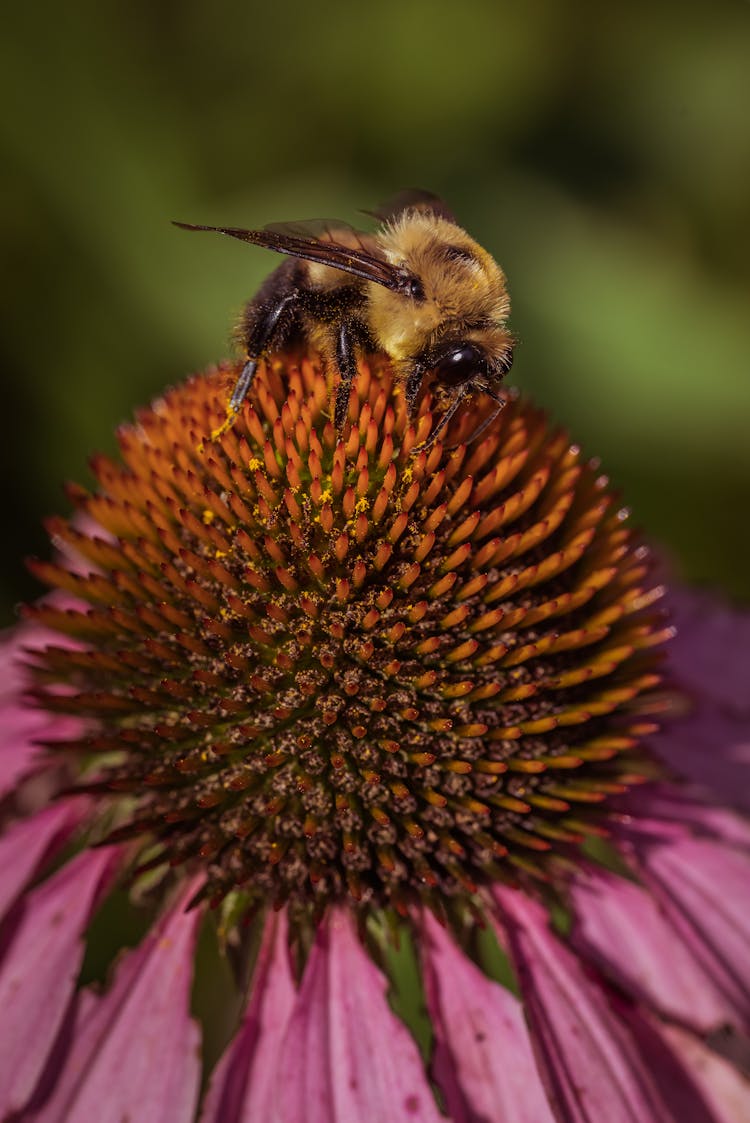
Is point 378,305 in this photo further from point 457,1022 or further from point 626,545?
point 457,1022

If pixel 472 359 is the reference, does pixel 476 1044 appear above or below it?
below

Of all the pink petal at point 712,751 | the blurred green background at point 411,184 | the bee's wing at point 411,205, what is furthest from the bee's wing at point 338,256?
the blurred green background at point 411,184

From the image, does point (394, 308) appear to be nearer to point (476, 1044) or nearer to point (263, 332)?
point (263, 332)

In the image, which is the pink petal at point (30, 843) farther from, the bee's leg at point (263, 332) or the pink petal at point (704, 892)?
the pink petal at point (704, 892)

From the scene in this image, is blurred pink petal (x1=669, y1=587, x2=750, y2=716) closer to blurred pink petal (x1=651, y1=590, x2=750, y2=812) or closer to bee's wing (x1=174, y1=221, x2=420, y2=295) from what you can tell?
blurred pink petal (x1=651, y1=590, x2=750, y2=812)

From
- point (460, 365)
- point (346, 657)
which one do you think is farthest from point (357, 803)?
point (460, 365)

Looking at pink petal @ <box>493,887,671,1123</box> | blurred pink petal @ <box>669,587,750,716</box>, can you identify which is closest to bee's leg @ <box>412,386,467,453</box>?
pink petal @ <box>493,887,671,1123</box>

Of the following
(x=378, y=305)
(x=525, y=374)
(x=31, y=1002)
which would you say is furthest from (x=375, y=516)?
(x=525, y=374)
